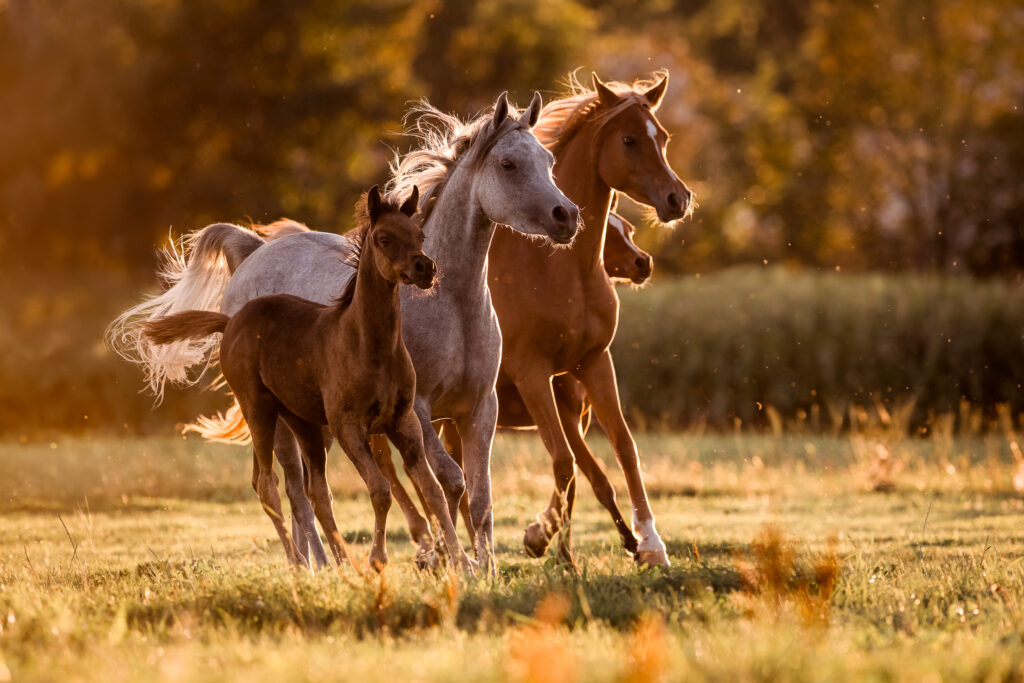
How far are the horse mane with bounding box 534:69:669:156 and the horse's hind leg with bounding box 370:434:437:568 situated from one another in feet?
6.82

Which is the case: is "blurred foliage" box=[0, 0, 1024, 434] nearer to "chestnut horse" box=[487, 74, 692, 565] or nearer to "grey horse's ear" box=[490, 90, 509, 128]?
"chestnut horse" box=[487, 74, 692, 565]

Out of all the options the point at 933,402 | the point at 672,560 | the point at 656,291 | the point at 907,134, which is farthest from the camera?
the point at 907,134

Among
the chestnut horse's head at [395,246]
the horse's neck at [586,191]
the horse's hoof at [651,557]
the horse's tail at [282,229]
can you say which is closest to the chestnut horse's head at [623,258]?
the horse's neck at [586,191]

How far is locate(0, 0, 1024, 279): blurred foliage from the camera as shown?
2795cm

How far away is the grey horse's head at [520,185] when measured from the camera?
6.69 metres

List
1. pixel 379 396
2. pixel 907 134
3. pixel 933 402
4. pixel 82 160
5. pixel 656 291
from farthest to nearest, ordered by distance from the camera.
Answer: pixel 907 134 → pixel 82 160 → pixel 656 291 → pixel 933 402 → pixel 379 396

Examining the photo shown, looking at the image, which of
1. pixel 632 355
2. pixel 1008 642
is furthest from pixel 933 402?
pixel 1008 642

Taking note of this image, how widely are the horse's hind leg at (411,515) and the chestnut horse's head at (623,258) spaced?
1.93m

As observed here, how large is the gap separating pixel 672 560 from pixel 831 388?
1426 centimetres

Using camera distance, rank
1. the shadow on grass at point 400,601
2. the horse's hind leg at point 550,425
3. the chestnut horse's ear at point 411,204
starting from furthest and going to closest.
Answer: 1. the horse's hind leg at point 550,425
2. the chestnut horse's ear at point 411,204
3. the shadow on grass at point 400,601

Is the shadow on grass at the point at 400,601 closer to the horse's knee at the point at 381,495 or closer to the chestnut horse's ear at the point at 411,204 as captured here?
the horse's knee at the point at 381,495

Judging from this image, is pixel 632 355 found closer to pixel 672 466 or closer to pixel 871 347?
pixel 871 347

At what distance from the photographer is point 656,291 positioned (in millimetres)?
22891

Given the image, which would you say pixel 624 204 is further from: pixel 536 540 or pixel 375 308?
pixel 375 308
